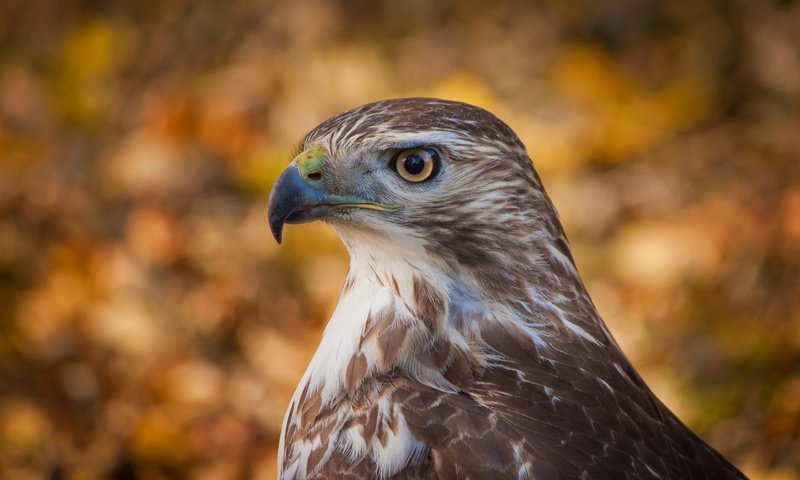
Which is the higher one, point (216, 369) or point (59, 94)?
point (59, 94)

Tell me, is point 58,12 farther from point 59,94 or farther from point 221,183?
point 221,183

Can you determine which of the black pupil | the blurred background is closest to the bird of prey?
the black pupil

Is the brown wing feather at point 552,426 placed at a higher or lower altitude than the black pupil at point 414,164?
lower

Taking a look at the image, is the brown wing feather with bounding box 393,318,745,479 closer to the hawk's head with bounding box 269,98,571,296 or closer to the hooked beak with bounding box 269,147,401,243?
the hawk's head with bounding box 269,98,571,296

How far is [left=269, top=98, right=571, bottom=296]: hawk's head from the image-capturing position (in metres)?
2.66

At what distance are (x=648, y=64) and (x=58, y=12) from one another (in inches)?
157

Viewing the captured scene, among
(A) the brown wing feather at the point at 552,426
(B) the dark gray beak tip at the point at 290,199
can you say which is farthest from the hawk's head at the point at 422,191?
(A) the brown wing feather at the point at 552,426

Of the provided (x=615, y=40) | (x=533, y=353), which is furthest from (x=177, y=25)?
(x=533, y=353)

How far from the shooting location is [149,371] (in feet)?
16.4

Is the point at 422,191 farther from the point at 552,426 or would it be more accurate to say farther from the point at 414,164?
the point at 552,426

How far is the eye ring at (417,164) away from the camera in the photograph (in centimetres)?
265

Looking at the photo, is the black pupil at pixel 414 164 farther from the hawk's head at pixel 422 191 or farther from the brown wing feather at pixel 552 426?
the brown wing feather at pixel 552 426

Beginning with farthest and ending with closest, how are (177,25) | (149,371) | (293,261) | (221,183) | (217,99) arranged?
1. (177,25)
2. (217,99)
3. (221,183)
4. (293,261)
5. (149,371)

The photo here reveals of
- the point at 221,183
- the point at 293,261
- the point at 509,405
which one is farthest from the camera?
the point at 221,183
